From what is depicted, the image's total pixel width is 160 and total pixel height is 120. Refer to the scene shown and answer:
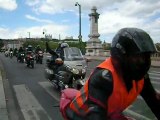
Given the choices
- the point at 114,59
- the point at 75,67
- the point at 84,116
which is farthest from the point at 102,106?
the point at 75,67

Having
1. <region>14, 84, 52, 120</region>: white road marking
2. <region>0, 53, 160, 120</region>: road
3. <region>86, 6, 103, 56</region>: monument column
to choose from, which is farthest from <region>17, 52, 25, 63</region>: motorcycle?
<region>14, 84, 52, 120</region>: white road marking

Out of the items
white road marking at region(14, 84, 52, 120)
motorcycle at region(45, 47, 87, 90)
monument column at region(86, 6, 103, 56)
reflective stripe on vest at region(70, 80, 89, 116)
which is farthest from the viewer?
monument column at region(86, 6, 103, 56)

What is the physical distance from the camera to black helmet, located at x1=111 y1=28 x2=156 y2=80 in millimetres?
2232

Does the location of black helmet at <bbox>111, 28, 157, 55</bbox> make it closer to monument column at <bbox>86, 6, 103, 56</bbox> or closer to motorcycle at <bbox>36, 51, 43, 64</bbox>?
motorcycle at <bbox>36, 51, 43, 64</bbox>

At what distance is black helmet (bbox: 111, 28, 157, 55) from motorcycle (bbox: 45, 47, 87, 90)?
25.0ft

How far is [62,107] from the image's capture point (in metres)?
2.61

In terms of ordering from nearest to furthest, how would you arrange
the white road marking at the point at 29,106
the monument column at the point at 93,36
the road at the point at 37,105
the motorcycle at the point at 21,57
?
the road at the point at 37,105 → the white road marking at the point at 29,106 → the motorcycle at the point at 21,57 → the monument column at the point at 93,36

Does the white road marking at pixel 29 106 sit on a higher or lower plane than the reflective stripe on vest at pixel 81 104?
lower

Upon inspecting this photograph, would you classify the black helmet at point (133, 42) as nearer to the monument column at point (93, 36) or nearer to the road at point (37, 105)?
the road at point (37, 105)

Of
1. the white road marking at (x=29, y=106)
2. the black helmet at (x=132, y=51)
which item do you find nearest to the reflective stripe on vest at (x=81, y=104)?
the black helmet at (x=132, y=51)

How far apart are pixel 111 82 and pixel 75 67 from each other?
929 cm

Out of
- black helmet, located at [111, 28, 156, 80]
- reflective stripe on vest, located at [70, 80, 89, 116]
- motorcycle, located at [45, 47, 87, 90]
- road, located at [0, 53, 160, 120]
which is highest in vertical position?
black helmet, located at [111, 28, 156, 80]

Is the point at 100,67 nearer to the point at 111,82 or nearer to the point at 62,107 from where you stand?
the point at 111,82

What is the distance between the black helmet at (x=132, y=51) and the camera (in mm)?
2232
